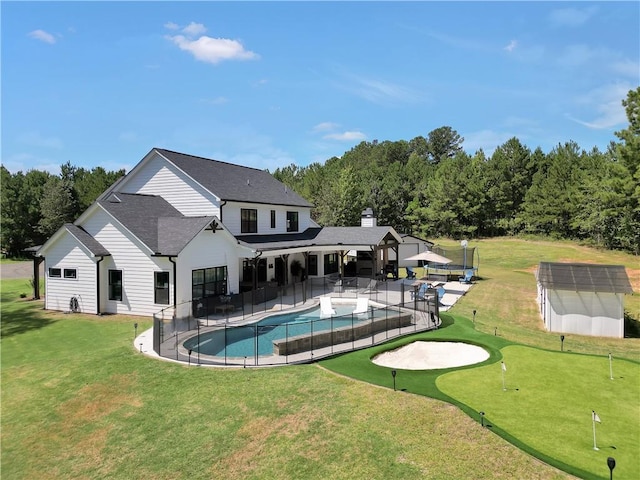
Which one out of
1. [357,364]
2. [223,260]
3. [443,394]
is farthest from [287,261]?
[443,394]

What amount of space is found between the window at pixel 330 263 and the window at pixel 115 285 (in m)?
15.5

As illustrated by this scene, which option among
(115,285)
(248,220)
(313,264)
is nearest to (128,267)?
(115,285)

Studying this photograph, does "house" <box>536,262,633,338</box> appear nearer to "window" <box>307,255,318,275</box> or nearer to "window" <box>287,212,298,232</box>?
"window" <box>307,255,318,275</box>

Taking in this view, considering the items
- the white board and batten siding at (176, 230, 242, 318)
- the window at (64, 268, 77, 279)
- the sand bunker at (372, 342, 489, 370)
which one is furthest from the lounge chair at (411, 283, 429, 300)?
the window at (64, 268, 77, 279)

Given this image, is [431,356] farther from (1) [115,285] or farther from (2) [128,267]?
(1) [115,285]

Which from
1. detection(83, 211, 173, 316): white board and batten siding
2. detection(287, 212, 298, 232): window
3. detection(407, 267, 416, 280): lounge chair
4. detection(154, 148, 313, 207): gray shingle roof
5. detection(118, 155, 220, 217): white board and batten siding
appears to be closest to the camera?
detection(83, 211, 173, 316): white board and batten siding

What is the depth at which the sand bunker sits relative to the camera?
13054 millimetres

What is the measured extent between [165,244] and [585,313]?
773 inches

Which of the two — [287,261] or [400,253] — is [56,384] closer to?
[287,261]

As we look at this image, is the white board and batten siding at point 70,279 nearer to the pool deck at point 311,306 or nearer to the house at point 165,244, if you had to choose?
the house at point 165,244

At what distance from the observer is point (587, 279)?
17.8 metres

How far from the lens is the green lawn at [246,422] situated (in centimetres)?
751

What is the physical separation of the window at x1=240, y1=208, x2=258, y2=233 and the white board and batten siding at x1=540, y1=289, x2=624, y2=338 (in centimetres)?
1708

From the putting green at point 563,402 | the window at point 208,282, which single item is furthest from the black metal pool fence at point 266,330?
the putting green at point 563,402
